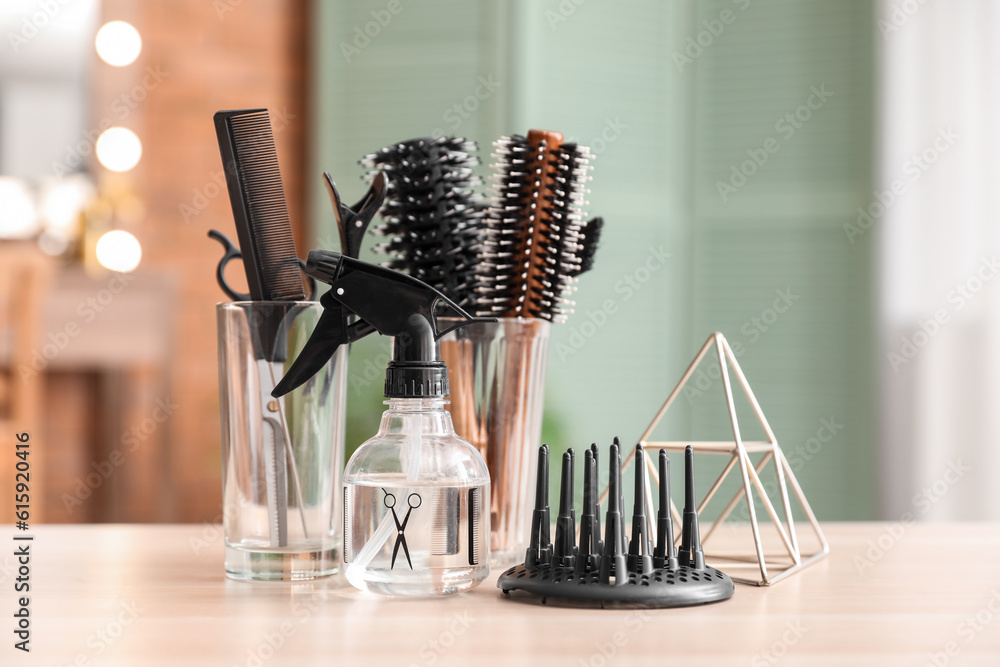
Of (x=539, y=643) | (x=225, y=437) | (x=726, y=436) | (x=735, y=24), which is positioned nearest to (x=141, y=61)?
(x=735, y=24)

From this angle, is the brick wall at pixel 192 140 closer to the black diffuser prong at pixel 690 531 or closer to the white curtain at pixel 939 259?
the white curtain at pixel 939 259

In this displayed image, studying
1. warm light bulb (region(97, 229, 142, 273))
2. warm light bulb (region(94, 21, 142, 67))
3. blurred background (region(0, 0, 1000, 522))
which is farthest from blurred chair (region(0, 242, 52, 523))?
warm light bulb (region(94, 21, 142, 67))

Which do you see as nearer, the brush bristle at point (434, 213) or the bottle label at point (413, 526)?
the bottle label at point (413, 526)

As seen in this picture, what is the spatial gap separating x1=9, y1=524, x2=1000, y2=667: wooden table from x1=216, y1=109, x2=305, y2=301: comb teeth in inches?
6.5

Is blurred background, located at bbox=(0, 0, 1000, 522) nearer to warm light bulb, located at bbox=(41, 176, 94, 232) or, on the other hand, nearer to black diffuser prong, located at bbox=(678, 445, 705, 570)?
warm light bulb, located at bbox=(41, 176, 94, 232)

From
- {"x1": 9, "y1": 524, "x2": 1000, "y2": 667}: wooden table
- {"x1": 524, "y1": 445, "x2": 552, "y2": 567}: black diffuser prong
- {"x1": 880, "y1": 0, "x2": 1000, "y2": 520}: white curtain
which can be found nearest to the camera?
{"x1": 9, "y1": 524, "x2": 1000, "y2": 667}: wooden table

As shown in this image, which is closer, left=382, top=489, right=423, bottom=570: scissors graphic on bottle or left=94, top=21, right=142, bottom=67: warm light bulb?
left=382, top=489, right=423, bottom=570: scissors graphic on bottle

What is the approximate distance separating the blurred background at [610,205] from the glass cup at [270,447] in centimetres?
154

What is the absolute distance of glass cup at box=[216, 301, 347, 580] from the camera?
0.52 m

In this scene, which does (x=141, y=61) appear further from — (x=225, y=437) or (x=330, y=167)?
(x=225, y=437)

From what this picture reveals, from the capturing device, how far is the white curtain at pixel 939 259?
2078 millimetres

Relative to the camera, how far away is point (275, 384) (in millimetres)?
517

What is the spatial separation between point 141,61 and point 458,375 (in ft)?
8.11

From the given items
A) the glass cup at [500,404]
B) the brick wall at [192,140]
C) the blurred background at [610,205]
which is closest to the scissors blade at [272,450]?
the glass cup at [500,404]
